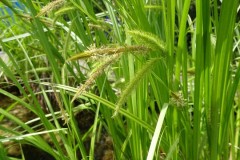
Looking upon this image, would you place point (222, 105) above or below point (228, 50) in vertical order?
below

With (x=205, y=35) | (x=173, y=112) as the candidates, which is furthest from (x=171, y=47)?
(x=173, y=112)

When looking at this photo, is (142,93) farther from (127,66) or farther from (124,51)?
(124,51)

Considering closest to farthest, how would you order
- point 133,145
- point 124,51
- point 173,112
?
point 124,51, point 173,112, point 133,145

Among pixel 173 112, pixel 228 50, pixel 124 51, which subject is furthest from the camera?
pixel 173 112

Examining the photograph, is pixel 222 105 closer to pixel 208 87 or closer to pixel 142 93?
pixel 208 87

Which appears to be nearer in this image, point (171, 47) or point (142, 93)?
point (171, 47)

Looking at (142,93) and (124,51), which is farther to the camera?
(142,93)

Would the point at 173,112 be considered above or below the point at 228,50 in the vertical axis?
below

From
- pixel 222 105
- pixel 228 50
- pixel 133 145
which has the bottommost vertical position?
pixel 133 145

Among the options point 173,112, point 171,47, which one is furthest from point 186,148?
point 171,47
